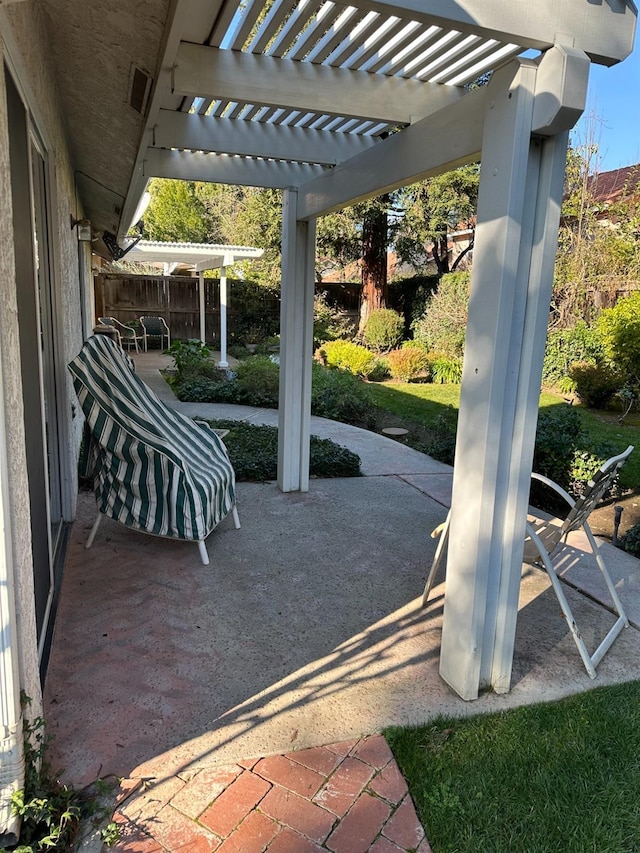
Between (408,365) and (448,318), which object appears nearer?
(408,365)

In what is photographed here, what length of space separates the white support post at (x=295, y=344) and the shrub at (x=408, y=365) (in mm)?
7351

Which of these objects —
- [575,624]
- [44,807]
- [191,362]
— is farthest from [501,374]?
[191,362]

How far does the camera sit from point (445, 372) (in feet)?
39.7

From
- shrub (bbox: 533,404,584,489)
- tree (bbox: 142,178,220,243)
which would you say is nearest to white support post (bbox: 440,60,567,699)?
shrub (bbox: 533,404,584,489)

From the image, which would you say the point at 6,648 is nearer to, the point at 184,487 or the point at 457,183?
the point at 184,487

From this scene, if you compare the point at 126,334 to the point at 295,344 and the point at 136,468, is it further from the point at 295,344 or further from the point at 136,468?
the point at 136,468

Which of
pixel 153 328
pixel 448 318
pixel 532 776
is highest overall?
pixel 448 318

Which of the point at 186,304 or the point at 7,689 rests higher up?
the point at 186,304

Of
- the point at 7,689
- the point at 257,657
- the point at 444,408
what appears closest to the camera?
the point at 7,689

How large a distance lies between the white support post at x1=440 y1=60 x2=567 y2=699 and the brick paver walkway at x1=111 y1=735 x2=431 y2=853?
2.16 feet

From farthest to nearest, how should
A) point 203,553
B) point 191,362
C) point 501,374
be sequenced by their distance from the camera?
point 191,362, point 203,553, point 501,374

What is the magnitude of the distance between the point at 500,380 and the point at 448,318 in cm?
1179

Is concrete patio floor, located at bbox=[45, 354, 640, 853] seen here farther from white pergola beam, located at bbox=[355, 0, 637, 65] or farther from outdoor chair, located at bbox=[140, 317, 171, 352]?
outdoor chair, located at bbox=[140, 317, 171, 352]

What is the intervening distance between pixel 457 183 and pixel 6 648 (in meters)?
14.5
